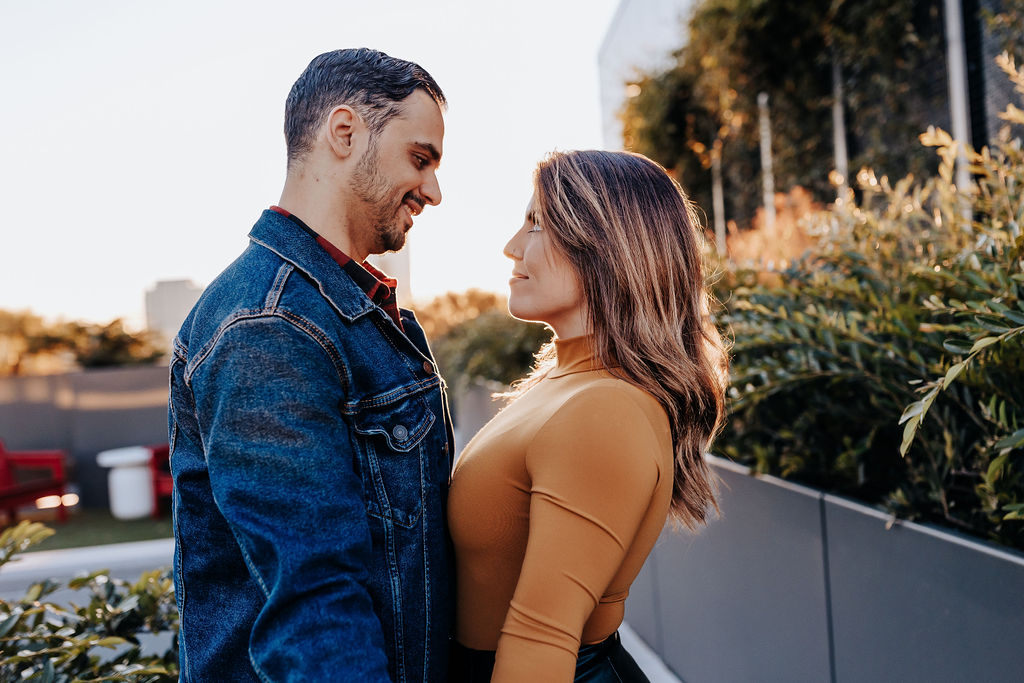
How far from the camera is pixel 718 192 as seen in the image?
9.63m

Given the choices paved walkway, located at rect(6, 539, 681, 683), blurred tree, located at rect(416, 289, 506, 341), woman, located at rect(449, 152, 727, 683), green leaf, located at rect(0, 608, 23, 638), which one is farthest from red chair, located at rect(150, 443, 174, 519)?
woman, located at rect(449, 152, 727, 683)

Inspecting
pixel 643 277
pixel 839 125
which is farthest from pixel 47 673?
pixel 839 125

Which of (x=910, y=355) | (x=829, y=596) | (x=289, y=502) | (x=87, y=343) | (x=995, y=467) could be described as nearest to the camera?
(x=289, y=502)

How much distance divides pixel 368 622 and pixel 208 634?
1.12 feet

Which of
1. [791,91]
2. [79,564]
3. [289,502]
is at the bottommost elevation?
[79,564]

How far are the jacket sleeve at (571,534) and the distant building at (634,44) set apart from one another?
8.02 m

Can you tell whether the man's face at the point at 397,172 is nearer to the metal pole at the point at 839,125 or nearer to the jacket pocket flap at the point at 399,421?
the jacket pocket flap at the point at 399,421

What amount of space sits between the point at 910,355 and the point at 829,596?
0.70 meters

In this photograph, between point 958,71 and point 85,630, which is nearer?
point 85,630

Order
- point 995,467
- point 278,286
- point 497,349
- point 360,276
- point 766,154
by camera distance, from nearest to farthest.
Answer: point 278,286 → point 360,276 → point 995,467 → point 497,349 → point 766,154

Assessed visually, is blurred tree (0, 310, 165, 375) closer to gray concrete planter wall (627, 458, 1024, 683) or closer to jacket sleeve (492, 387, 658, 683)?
gray concrete planter wall (627, 458, 1024, 683)

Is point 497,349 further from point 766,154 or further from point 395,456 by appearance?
point 395,456

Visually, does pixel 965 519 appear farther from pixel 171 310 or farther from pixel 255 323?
pixel 171 310

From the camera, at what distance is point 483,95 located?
295 inches
